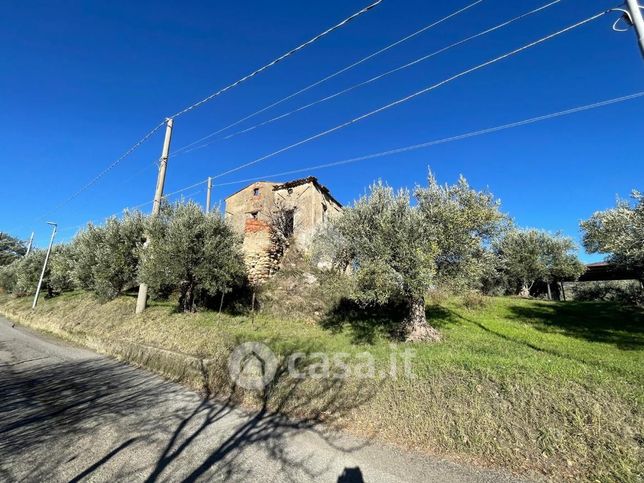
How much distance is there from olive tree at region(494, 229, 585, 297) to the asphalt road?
26.1m

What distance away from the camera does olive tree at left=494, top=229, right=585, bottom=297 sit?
88.4 ft

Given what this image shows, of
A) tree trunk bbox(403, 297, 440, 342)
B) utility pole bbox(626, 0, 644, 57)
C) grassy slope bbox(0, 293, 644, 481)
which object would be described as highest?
utility pole bbox(626, 0, 644, 57)

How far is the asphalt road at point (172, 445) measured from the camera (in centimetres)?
451

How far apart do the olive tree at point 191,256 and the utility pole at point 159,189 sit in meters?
1.76

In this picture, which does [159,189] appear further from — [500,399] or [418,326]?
[500,399]

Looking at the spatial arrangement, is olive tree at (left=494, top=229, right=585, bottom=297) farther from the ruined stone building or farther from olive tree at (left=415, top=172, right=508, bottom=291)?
olive tree at (left=415, top=172, right=508, bottom=291)

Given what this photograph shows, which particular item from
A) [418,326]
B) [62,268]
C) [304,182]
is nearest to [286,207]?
[304,182]

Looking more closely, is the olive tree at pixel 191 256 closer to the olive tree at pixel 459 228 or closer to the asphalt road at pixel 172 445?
the asphalt road at pixel 172 445

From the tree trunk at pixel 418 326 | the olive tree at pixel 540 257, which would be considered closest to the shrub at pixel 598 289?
the olive tree at pixel 540 257

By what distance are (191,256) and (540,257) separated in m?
28.2

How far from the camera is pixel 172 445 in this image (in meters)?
5.36

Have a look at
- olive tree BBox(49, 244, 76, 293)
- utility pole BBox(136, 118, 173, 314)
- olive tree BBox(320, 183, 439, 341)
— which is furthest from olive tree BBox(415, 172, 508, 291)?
olive tree BBox(49, 244, 76, 293)

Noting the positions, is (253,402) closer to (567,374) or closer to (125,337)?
(567,374)

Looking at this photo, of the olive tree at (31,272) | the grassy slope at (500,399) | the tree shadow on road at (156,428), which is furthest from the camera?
the olive tree at (31,272)
